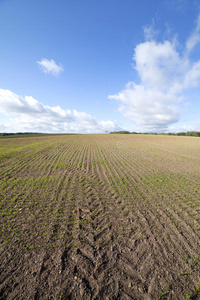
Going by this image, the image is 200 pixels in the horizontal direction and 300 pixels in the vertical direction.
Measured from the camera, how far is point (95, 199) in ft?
23.2

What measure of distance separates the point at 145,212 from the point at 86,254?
3.24 m

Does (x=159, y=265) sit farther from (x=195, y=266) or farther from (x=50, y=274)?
(x=50, y=274)

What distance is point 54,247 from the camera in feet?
13.4

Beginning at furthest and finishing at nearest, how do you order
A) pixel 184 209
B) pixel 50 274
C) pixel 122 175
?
pixel 122 175 < pixel 184 209 < pixel 50 274

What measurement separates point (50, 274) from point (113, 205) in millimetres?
3729

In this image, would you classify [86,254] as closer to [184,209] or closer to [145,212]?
[145,212]

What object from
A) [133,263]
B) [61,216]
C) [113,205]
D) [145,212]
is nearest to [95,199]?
[113,205]

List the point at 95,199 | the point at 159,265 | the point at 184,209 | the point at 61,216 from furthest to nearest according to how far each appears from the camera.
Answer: the point at 95,199, the point at 184,209, the point at 61,216, the point at 159,265

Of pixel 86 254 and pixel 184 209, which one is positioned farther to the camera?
pixel 184 209

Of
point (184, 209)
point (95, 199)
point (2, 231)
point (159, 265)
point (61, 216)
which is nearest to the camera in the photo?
point (159, 265)

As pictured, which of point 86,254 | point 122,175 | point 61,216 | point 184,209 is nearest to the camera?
point 86,254

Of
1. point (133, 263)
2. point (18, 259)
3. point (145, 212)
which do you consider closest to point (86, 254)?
point (133, 263)

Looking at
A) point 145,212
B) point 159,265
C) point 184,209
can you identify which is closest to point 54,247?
point 159,265

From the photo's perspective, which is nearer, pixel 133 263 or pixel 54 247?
pixel 133 263
